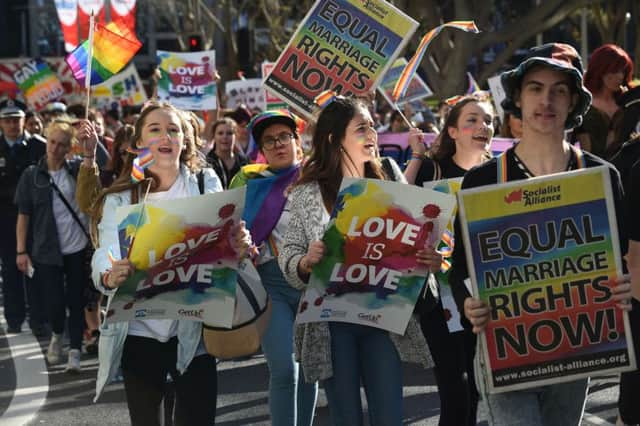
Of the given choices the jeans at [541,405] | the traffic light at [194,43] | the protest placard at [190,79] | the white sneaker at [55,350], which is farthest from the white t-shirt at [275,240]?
the traffic light at [194,43]

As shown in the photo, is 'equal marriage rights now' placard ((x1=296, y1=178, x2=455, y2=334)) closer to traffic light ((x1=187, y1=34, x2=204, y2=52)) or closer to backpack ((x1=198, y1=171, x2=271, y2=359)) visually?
backpack ((x1=198, y1=171, x2=271, y2=359))

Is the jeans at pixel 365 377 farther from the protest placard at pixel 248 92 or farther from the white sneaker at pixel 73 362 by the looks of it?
the protest placard at pixel 248 92

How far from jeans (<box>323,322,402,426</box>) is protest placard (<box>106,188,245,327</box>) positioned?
47 centimetres

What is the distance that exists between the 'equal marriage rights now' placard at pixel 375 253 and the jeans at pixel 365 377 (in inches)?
4.2

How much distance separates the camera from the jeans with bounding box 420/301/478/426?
5.99 m

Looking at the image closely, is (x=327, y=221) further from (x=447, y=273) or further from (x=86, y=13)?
(x=86, y=13)

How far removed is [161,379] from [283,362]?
0.93 m

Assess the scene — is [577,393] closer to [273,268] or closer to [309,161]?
[309,161]

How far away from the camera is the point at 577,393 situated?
436cm

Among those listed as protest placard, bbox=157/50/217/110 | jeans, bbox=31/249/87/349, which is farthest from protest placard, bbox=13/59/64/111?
jeans, bbox=31/249/87/349

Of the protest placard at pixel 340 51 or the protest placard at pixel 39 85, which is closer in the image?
the protest placard at pixel 340 51

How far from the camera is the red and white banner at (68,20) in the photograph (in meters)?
15.5

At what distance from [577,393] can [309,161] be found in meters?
1.73

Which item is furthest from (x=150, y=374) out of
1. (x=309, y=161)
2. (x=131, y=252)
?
(x=309, y=161)
